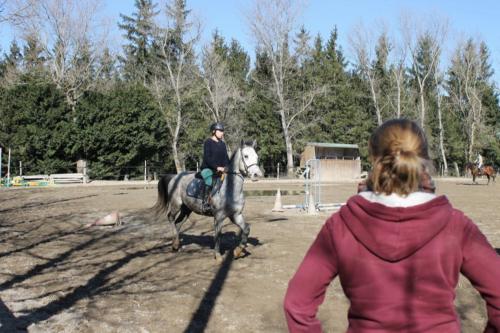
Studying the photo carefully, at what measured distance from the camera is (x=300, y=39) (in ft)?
160

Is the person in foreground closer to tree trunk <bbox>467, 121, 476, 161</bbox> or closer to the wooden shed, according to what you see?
the wooden shed

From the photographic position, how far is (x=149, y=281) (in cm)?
650

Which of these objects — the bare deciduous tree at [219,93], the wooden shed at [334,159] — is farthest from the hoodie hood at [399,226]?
the bare deciduous tree at [219,93]

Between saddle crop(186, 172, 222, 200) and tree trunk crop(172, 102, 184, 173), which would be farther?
tree trunk crop(172, 102, 184, 173)

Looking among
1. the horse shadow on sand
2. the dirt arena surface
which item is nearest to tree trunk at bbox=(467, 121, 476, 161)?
the dirt arena surface

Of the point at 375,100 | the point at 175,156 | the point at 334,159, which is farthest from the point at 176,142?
the point at 375,100

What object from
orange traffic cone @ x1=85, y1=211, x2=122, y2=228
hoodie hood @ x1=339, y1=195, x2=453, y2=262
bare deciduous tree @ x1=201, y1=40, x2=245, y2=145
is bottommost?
orange traffic cone @ x1=85, y1=211, x2=122, y2=228

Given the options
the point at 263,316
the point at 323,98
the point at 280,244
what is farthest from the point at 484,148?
the point at 263,316

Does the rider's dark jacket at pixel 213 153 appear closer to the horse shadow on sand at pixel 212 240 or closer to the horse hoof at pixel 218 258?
the horse hoof at pixel 218 258

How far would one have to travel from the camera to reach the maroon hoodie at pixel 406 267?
171cm

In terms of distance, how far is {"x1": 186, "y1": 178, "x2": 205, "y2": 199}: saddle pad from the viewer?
8.48 m

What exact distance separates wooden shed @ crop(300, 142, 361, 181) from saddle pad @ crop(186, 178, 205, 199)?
3340 centimetres

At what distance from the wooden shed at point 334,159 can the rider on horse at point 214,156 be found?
33879 millimetres

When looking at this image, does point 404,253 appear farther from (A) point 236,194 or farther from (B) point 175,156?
(B) point 175,156
